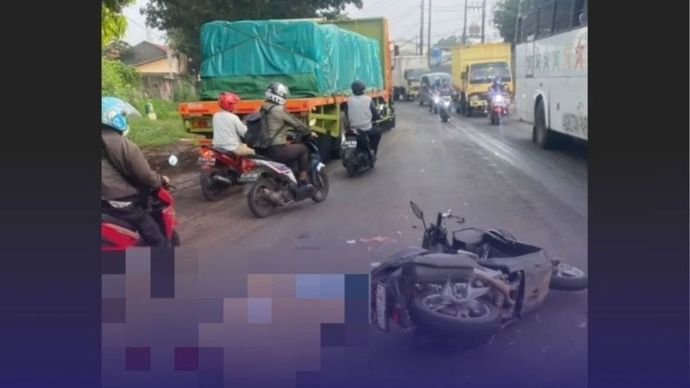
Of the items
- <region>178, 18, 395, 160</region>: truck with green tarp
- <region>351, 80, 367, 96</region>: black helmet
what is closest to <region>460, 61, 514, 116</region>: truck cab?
<region>178, 18, 395, 160</region>: truck with green tarp

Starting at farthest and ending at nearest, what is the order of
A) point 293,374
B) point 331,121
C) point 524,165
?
point 331,121
point 524,165
point 293,374

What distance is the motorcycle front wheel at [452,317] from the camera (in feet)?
13.6

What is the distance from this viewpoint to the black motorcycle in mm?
11711

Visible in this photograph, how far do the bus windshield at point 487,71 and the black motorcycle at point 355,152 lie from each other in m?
17.0

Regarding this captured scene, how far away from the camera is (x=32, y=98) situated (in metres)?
4.38

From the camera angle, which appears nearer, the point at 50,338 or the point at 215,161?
the point at 50,338

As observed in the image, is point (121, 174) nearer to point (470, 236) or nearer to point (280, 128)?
point (470, 236)

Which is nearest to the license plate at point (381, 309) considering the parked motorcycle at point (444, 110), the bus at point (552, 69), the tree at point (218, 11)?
the bus at point (552, 69)

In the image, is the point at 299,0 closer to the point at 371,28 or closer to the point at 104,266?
the point at 371,28

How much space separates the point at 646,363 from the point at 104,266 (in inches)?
114

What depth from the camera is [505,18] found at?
42.6m

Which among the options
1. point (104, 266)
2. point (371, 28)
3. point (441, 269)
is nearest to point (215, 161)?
point (104, 266)

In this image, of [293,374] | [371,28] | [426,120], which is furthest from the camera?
[426,120]

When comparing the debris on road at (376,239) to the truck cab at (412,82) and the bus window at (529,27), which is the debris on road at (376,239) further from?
the truck cab at (412,82)
